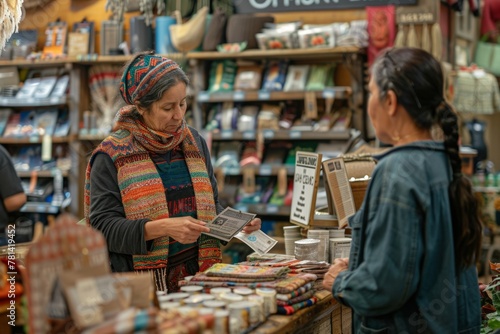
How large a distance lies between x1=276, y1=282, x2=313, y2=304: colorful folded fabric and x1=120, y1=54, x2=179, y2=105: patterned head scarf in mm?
976

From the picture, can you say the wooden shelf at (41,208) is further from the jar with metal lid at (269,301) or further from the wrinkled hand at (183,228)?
the jar with metal lid at (269,301)

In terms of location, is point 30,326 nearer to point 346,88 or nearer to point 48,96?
point 346,88

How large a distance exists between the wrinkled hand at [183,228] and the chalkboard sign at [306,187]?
780 mm

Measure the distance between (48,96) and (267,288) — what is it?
567 centimetres

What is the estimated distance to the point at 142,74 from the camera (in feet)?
9.09

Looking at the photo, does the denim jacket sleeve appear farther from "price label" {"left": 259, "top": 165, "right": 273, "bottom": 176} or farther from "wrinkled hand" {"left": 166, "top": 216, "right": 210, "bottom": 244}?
"price label" {"left": 259, "top": 165, "right": 273, "bottom": 176}

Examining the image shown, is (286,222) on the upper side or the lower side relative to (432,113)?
lower

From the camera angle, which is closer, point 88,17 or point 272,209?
point 272,209

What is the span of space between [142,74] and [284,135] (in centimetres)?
382

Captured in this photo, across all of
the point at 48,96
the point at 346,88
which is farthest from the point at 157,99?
the point at 48,96

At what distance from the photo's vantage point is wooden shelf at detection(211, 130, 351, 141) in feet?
20.7

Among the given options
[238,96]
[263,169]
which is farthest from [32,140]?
[263,169]

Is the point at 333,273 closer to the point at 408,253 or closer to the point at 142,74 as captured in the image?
the point at 408,253

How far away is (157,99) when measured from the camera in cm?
278
